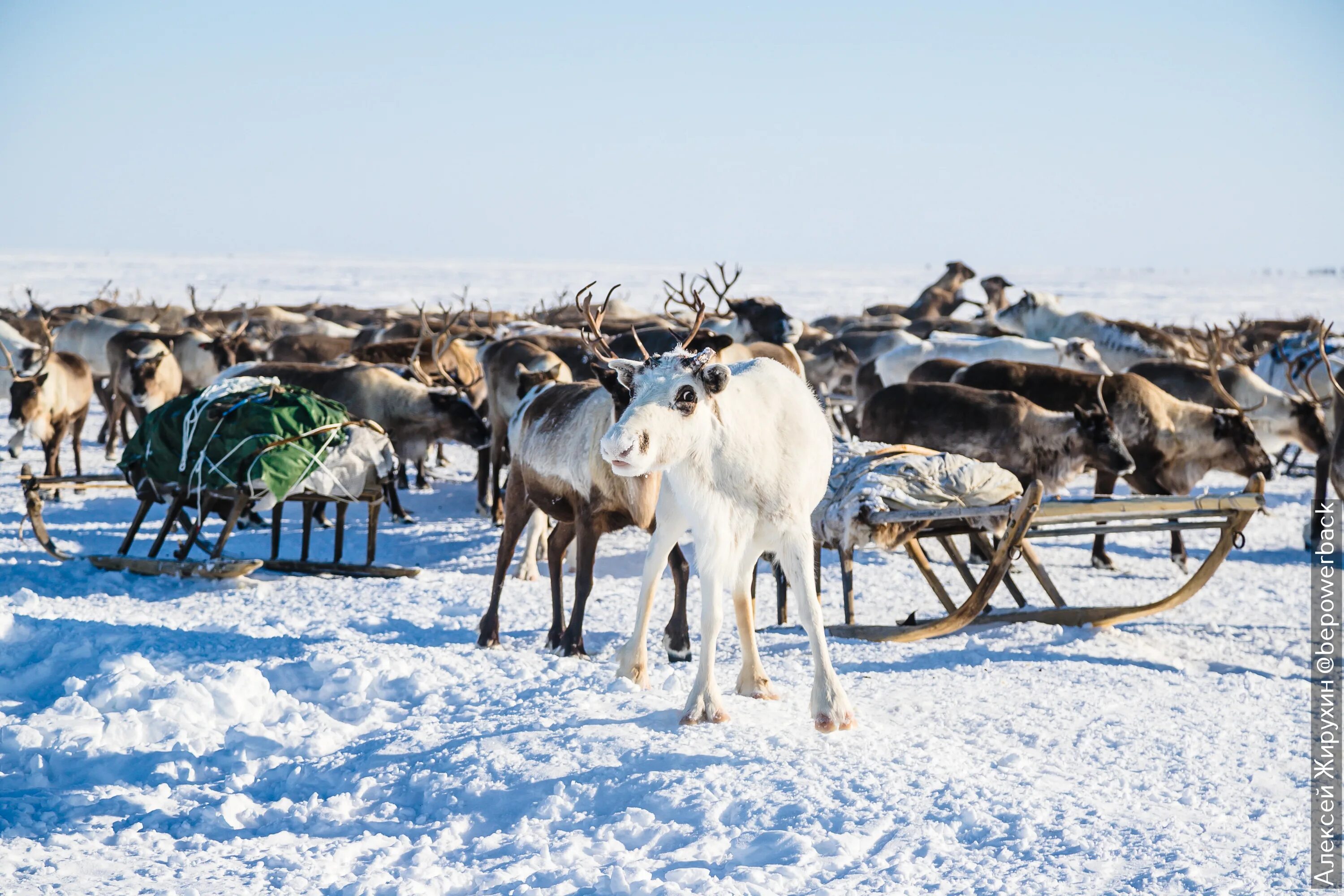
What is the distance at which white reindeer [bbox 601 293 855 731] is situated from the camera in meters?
4.66

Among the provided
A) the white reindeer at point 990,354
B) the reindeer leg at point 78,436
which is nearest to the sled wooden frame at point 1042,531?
the white reindeer at point 990,354

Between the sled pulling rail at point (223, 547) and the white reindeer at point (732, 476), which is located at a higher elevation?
the white reindeer at point (732, 476)

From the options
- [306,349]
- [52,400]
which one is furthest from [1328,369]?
[306,349]

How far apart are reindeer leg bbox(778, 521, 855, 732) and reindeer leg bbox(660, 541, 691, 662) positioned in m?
1.37

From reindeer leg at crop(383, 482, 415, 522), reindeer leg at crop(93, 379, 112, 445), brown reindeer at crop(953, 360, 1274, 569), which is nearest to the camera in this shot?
brown reindeer at crop(953, 360, 1274, 569)

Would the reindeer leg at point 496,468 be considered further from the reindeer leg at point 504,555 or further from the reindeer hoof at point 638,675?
the reindeer hoof at point 638,675

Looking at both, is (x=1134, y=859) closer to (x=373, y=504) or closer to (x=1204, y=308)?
(x=373, y=504)

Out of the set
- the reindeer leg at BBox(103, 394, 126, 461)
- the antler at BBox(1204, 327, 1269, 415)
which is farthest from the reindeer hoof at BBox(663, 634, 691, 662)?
the reindeer leg at BBox(103, 394, 126, 461)

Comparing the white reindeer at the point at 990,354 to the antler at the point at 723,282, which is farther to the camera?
the white reindeer at the point at 990,354

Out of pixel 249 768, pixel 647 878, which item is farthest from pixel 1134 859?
pixel 249 768

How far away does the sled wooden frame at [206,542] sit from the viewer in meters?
8.08

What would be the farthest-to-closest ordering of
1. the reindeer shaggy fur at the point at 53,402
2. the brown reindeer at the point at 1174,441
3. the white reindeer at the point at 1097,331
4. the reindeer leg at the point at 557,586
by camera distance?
the white reindeer at the point at 1097,331, the reindeer shaggy fur at the point at 53,402, the brown reindeer at the point at 1174,441, the reindeer leg at the point at 557,586

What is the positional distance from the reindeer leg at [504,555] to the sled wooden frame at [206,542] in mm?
1840

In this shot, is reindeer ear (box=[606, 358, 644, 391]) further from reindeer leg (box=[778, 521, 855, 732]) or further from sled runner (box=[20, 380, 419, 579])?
sled runner (box=[20, 380, 419, 579])
